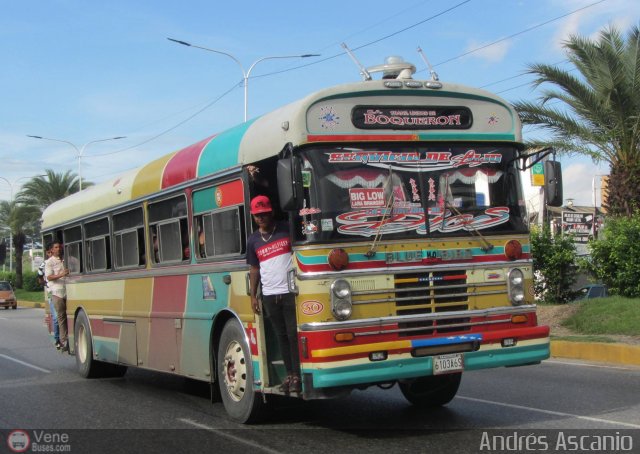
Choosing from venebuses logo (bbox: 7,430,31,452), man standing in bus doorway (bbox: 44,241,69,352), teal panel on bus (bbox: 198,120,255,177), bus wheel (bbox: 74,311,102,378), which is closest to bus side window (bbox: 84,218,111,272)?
bus wheel (bbox: 74,311,102,378)

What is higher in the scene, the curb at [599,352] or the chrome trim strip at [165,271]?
the chrome trim strip at [165,271]

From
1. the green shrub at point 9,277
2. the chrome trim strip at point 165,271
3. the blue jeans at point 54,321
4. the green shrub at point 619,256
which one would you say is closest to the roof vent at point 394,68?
the chrome trim strip at point 165,271

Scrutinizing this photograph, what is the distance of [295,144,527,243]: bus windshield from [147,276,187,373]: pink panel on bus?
2.86 meters

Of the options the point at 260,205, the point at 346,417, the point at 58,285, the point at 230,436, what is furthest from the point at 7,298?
the point at 260,205

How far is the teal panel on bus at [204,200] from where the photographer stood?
863 centimetres

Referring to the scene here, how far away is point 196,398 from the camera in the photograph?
10.3m

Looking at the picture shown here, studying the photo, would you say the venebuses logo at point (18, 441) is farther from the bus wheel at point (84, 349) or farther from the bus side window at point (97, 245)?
the bus wheel at point (84, 349)

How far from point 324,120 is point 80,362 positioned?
770 centimetres

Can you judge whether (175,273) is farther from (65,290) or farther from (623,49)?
(623,49)

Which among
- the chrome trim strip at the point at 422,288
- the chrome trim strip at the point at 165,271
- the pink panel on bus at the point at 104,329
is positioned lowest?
the pink panel on bus at the point at 104,329

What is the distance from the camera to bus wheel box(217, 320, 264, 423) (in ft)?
26.1

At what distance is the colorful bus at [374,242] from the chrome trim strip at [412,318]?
1cm

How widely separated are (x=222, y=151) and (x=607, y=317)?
10.3 metres

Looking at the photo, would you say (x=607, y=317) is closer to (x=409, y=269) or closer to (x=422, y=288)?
(x=422, y=288)
